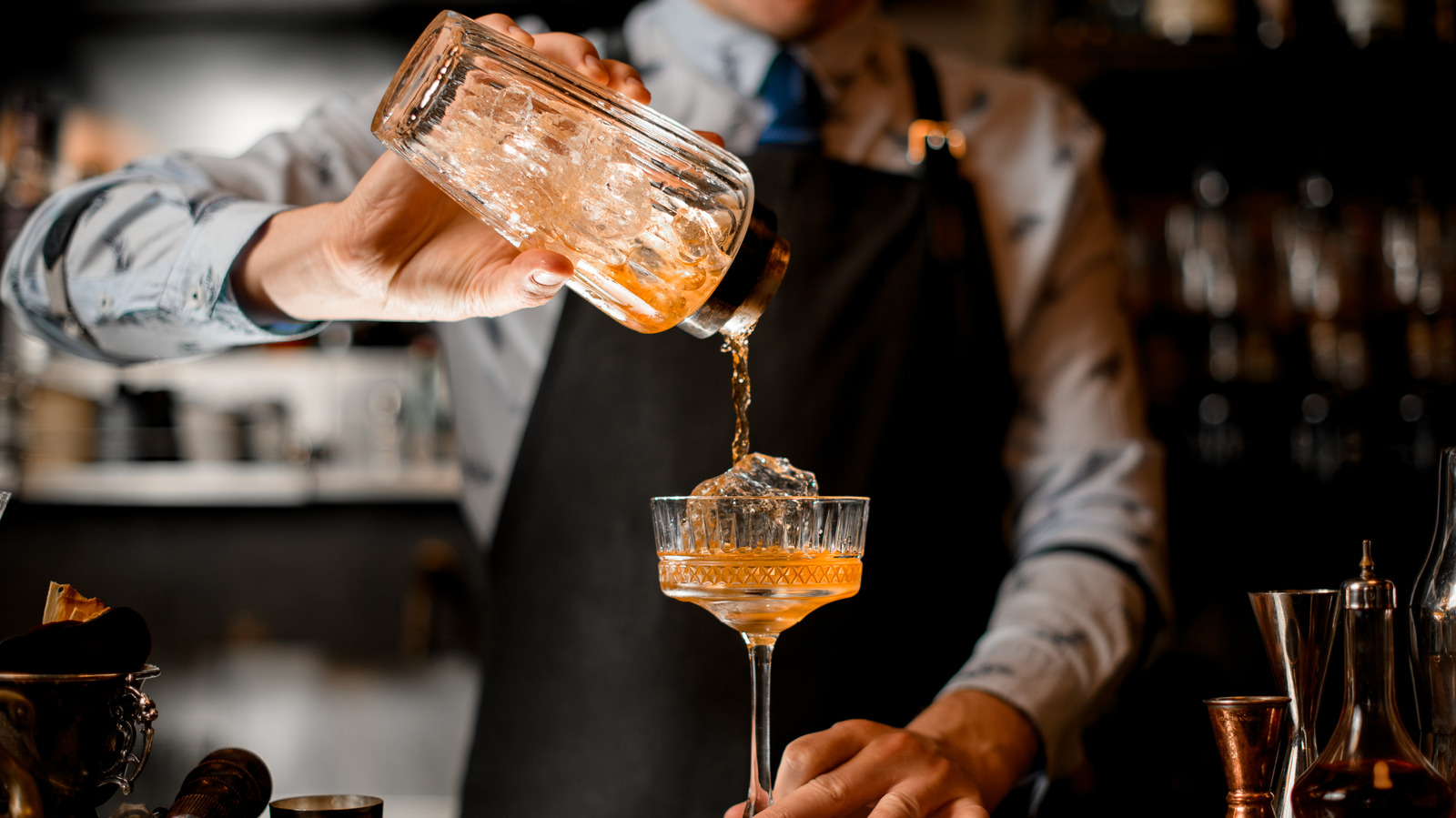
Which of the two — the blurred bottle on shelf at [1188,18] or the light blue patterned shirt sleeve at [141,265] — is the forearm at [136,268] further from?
the blurred bottle on shelf at [1188,18]

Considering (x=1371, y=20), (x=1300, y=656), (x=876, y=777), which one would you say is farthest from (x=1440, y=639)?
(x=1371, y=20)

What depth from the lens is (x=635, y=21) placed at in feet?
4.66

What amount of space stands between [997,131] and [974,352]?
0.30 m

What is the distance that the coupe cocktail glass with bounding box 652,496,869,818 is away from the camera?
71 centimetres

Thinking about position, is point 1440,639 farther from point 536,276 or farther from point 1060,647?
point 536,276

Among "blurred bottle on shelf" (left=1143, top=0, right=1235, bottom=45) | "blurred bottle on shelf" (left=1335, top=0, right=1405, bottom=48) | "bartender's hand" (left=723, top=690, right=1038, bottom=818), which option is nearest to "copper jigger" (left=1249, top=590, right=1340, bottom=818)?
"bartender's hand" (left=723, top=690, right=1038, bottom=818)

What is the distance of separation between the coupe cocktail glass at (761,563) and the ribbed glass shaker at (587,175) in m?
0.12

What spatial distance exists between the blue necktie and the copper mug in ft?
2.99

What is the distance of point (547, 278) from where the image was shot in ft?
2.19

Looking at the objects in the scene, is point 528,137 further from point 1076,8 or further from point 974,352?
point 1076,8

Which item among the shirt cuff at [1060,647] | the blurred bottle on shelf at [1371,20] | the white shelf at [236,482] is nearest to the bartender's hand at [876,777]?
the shirt cuff at [1060,647]

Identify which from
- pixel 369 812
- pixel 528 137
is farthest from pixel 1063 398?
pixel 369 812

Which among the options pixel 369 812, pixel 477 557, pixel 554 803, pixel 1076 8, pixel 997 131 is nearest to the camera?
pixel 369 812

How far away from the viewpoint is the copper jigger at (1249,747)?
2.06 feet
